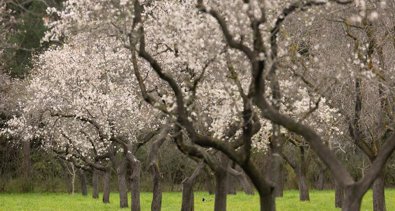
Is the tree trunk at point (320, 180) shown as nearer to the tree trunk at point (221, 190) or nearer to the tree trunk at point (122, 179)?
the tree trunk at point (122, 179)

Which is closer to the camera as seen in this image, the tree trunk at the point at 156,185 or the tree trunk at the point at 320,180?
the tree trunk at the point at 156,185

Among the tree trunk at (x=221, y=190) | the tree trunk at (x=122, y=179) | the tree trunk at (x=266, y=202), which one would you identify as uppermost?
the tree trunk at (x=122, y=179)

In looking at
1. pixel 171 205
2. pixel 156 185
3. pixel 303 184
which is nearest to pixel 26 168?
pixel 171 205

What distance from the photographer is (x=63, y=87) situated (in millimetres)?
30844

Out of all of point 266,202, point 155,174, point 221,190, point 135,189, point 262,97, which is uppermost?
point 262,97

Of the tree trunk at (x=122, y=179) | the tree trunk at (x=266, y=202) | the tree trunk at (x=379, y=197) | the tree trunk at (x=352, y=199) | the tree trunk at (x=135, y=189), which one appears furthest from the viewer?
the tree trunk at (x=122, y=179)

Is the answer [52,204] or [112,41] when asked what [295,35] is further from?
[52,204]

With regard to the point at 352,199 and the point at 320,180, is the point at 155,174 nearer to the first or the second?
the point at 352,199

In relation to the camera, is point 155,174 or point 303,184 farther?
point 303,184

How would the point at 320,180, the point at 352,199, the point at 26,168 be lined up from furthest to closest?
1. the point at 26,168
2. the point at 320,180
3. the point at 352,199

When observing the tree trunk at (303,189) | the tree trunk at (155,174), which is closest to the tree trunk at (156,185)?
the tree trunk at (155,174)

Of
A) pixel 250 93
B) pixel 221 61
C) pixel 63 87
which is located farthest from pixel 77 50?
pixel 250 93

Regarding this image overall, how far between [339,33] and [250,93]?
9.24m

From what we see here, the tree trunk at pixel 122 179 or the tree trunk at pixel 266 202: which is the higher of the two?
the tree trunk at pixel 122 179
